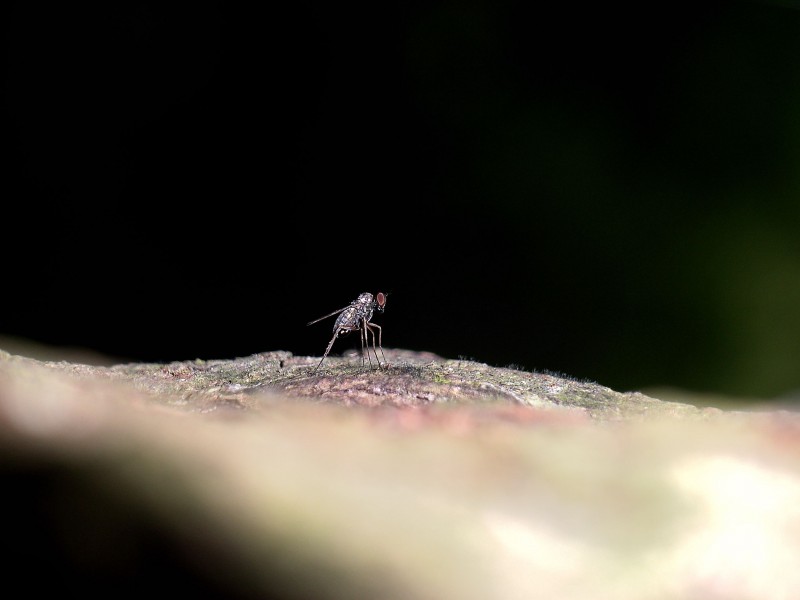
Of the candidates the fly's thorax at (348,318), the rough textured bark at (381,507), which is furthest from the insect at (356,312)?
the rough textured bark at (381,507)

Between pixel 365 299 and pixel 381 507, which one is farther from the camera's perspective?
pixel 365 299

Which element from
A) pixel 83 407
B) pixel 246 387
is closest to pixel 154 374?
pixel 246 387

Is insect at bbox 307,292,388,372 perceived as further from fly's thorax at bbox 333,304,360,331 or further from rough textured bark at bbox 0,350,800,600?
rough textured bark at bbox 0,350,800,600

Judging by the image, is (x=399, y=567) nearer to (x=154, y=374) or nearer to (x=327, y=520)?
(x=327, y=520)

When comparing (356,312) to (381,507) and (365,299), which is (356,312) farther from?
(381,507)

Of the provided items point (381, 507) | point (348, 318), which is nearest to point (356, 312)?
point (348, 318)

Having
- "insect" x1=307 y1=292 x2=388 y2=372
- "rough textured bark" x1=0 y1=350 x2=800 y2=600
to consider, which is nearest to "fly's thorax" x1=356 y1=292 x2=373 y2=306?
"insect" x1=307 y1=292 x2=388 y2=372

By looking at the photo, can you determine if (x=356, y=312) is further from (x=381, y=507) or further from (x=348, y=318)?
(x=381, y=507)

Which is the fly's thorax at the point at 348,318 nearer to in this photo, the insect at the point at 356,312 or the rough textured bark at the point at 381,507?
the insect at the point at 356,312
